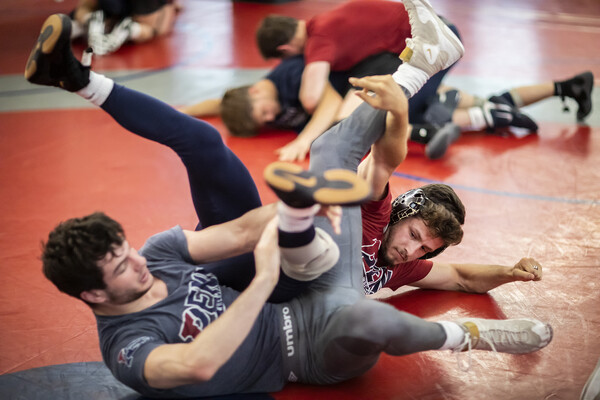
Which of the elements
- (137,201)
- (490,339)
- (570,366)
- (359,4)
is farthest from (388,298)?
(359,4)

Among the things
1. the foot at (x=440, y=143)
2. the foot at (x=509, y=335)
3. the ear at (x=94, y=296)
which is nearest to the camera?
the ear at (x=94, y=296)

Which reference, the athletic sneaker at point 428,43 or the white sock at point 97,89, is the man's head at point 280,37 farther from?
the white sock at point 97,89

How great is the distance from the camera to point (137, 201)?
3.42m

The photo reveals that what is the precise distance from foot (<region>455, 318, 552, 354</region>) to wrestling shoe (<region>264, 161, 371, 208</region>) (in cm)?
70

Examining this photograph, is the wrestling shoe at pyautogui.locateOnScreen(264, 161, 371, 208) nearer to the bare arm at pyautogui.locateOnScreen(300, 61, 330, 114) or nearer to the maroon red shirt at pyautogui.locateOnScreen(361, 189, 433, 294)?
the maroon red shirt at pyautogui.locateOnScreen(361, 189, 433, 294)

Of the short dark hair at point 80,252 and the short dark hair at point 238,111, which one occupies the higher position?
the short dark hair at point 80,252

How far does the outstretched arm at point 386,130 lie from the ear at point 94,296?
1053mm

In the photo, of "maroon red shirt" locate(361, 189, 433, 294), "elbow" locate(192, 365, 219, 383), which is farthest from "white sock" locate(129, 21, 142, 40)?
"elbow" locate(192, 365, 219, 383)

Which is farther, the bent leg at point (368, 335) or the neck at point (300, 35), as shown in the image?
the neck at point (300, 35)

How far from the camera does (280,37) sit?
418cm

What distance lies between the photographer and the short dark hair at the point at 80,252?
6.00 ft

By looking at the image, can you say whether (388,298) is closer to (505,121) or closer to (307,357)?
(307,357)

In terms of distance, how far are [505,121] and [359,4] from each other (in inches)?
46.3

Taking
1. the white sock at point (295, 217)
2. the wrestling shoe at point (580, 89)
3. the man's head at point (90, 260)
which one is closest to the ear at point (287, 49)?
the wrestling shoe at point (580, 89)
